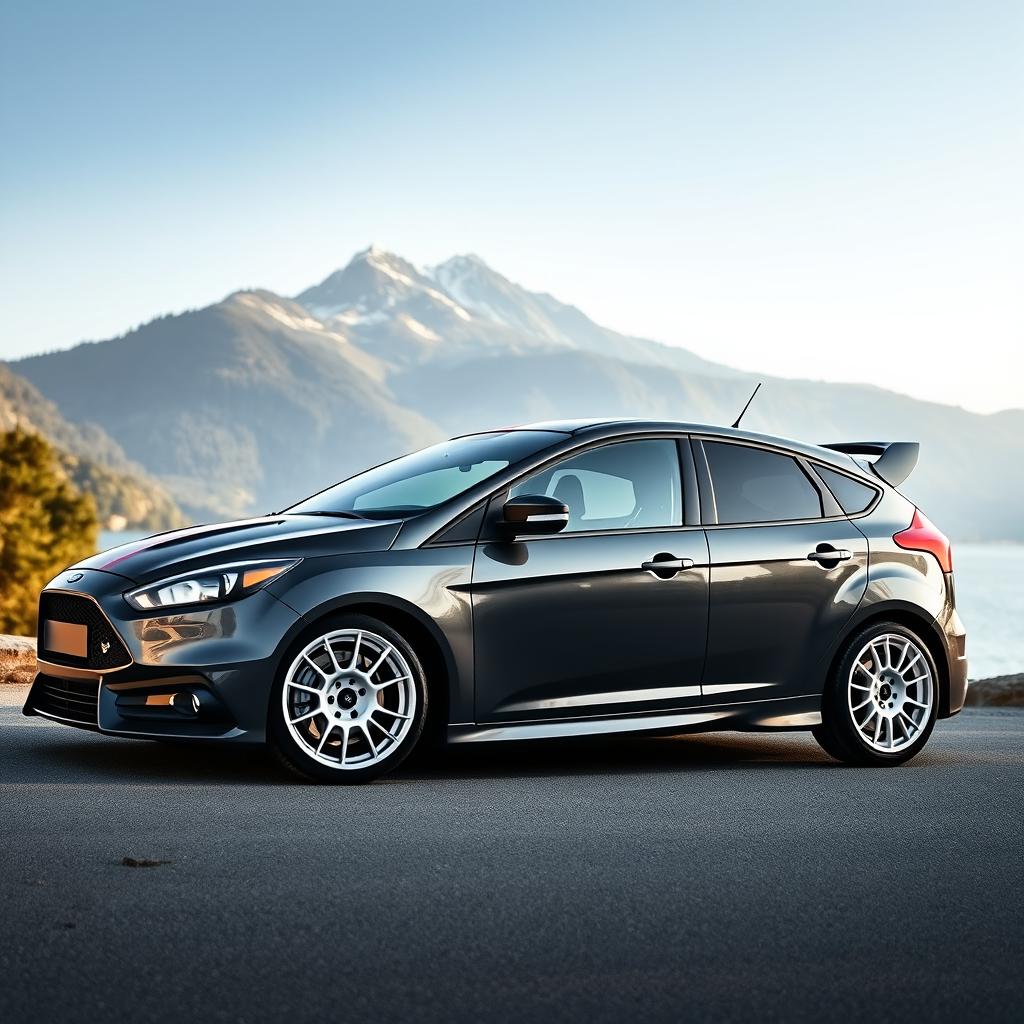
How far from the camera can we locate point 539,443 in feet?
24.8

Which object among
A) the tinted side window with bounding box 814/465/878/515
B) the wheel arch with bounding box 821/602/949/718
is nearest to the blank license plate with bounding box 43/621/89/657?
the wheel arch with bounding box 821/602/949/718

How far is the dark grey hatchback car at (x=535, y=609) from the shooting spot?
259 inches

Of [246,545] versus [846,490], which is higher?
[846,490]

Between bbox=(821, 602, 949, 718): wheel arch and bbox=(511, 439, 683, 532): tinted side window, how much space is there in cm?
114

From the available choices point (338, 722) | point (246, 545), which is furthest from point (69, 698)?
point (338, 722)

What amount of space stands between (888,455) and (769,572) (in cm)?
146

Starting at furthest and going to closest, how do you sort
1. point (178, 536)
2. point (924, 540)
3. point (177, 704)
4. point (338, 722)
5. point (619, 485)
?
point (924, 540), point (619, 485), point (178, 536), point (338, 722), point (177, 704)

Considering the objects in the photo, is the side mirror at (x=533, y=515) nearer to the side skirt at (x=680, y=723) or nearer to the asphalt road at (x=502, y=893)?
the side skirt at (x=680, y=723)

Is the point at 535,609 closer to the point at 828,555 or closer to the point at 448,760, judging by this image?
the point at 448,760

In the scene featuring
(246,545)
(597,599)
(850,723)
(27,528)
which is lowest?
(850,723)

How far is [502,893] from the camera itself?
4805 mm

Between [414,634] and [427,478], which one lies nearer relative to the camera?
[414,634]

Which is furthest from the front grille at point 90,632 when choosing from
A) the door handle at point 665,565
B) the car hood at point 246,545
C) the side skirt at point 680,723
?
the door handle at point 665,565

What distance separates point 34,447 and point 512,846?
8278 cm
